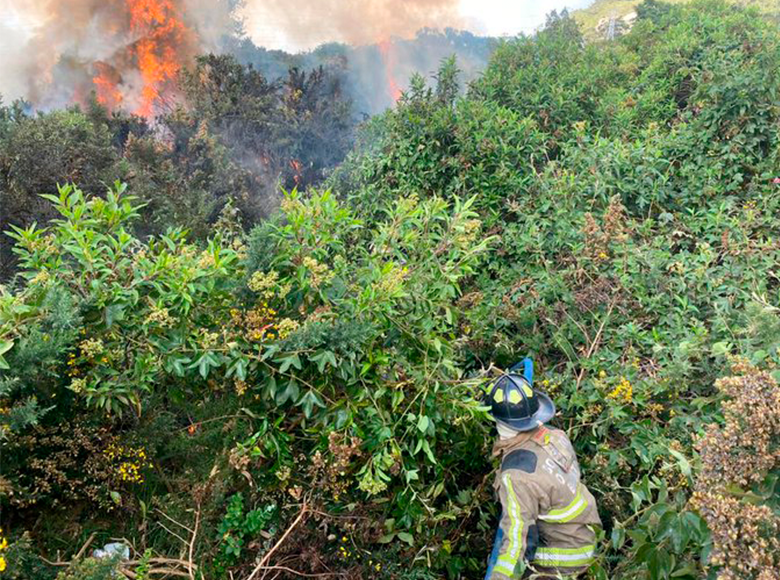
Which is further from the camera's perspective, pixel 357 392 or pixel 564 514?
pixel 564 514

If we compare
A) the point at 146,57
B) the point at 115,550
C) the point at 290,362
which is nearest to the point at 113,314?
the point at 290,362

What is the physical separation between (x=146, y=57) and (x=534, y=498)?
45.0ft

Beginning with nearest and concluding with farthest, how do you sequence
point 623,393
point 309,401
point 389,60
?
1. point 309,401
2. point 623,393
3. point 389,60

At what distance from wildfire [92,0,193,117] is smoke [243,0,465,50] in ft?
5.77

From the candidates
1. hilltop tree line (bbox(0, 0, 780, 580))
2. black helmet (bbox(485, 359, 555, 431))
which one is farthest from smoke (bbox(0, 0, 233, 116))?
black helmet (bbox(485, 359, 555, 431))

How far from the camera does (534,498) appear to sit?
8.40ft

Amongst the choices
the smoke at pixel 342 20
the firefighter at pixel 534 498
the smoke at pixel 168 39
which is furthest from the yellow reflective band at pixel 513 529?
the smoke at pixel 342 20

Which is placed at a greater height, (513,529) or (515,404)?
(515,404)

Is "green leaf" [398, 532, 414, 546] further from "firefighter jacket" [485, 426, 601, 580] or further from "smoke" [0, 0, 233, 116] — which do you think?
"smoke" [0, 0, 233, 116]

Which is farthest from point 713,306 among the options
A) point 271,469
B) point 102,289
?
point 102,289

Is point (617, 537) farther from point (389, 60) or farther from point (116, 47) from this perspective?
point (116, 47)

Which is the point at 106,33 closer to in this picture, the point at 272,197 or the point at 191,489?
the point at 272,197

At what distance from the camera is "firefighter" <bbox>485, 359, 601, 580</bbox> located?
251cm

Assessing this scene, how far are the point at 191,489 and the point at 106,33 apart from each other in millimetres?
13313
